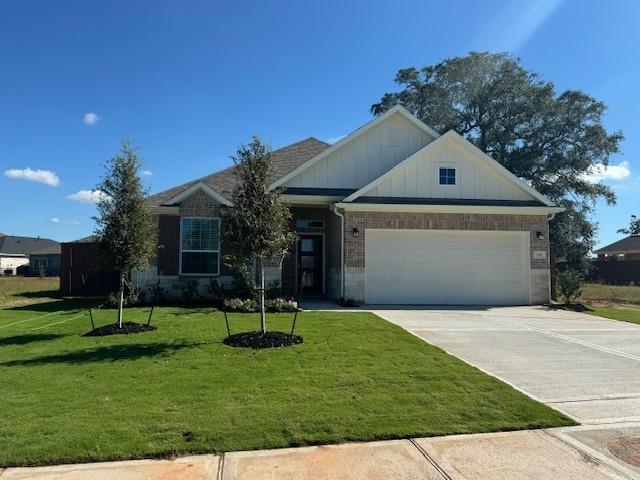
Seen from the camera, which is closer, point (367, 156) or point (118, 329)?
point (118, 329)

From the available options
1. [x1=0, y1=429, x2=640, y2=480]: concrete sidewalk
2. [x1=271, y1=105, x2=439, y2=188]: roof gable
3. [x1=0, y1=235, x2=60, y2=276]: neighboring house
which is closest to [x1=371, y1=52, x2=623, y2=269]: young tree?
[x1=271, y1=105, x2=439, y2=188]: roof gable

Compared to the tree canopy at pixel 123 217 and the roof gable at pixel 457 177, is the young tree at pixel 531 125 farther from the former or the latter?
the tree canopy at pixel 123 217

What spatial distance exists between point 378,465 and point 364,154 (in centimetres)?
1508

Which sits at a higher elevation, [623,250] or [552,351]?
[623,250]

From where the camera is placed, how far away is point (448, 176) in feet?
56.8

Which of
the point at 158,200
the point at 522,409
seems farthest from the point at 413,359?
the point at 158,200

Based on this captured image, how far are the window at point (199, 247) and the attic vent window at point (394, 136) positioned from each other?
23.8 feet

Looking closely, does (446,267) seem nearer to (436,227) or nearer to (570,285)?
(436,227)

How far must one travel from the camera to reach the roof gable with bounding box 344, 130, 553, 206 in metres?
17.0

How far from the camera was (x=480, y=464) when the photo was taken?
448 centimetres

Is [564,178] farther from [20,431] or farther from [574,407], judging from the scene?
[20,431]

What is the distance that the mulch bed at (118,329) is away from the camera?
404 inches

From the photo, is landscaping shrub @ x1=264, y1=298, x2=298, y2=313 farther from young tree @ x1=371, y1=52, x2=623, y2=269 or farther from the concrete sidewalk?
young tree @ x1=371, y1=52, x2=623, y2=269

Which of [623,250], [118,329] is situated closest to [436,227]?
[118,329]
